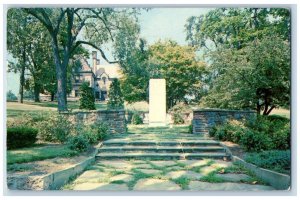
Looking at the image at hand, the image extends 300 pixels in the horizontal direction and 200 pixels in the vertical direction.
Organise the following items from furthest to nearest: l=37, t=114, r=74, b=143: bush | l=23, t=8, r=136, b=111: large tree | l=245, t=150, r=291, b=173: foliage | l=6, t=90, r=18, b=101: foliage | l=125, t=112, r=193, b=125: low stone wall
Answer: l=125, t=112, r=193, b=125: low stone wall → l=37, t=114, r=74, b=143: bush → l=23, t=8, r=136, b=111: large tree → l=6, t=90, r=18, b=101: foliage → l=245, t=150, r=291, b=173: foliage

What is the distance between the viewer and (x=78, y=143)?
6750 mm

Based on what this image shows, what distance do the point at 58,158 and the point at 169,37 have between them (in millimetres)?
3180

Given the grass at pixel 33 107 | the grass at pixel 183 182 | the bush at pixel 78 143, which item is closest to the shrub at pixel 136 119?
the grass at pixel 33 107

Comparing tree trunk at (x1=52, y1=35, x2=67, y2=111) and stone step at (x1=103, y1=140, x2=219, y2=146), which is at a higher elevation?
tree trunk at (x1=52, y1=35, x2=67, y2=111)

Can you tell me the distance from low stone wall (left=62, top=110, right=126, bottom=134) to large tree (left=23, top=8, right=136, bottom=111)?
1.01 ft

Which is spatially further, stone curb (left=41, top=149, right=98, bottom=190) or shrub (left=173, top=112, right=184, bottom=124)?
shrub (left=173, top=112, right=184, bottom=124)

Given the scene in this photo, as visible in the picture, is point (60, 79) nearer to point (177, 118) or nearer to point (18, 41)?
point (18, 41)

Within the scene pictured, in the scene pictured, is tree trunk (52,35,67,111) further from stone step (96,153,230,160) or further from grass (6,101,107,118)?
stone step (96,153,230,160)

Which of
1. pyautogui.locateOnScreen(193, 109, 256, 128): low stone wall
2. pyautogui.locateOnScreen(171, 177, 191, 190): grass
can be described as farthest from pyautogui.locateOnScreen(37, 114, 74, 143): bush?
pyautogui.locateOnScreen(193, 109, 256, 128): low stone wall

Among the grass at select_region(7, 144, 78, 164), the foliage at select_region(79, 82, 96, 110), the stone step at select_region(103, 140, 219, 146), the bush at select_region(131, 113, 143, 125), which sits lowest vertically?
the grass at select_region(7, 144, 78, 164)

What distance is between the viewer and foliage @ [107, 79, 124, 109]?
22.2ft

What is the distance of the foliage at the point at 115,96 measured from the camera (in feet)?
22.2

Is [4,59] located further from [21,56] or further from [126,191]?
[126,191]

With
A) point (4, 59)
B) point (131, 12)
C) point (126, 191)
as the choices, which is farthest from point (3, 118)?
point (131, 12)
